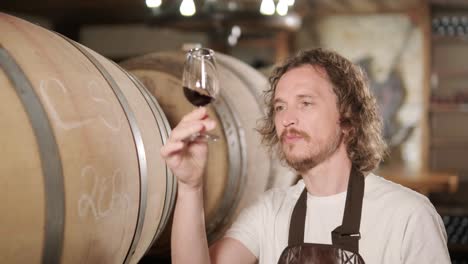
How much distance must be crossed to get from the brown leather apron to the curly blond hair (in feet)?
0.52

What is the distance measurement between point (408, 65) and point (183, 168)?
9.44m

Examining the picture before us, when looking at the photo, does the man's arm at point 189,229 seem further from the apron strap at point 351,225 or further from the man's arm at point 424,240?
the man's arm at point 424,240

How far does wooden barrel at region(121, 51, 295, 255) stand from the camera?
2412 mm

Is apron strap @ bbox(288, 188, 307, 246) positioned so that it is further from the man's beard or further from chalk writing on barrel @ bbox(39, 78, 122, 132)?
chalk writing on barrel @ bbox(39, 78, 122, 132)

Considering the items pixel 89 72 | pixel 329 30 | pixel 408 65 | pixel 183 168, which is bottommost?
pixel 183 168

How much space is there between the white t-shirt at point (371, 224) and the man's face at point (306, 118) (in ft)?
0.56

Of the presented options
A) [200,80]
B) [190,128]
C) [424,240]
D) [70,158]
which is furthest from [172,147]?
[424,240]

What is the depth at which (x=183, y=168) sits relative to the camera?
1732 millimetres

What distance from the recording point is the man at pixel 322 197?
1.86m

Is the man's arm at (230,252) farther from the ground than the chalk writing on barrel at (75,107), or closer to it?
closer to it

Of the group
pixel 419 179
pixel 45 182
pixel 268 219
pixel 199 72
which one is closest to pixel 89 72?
pixel 199 72

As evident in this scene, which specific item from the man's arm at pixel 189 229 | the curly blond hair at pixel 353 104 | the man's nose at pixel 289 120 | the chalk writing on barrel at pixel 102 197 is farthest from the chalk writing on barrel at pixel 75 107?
the curly blond hair at pixel 353 104

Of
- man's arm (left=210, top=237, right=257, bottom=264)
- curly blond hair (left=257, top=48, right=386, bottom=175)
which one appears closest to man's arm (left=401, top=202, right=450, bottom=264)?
curly blond hair (left=257, top=48, right=386, bottom=175)

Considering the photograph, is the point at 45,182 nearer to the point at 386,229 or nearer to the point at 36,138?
the point at 36,138
